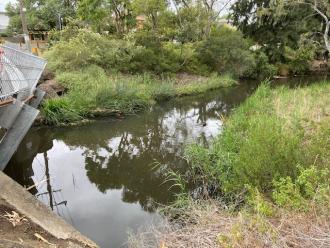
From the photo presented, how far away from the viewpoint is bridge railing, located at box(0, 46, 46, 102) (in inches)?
260

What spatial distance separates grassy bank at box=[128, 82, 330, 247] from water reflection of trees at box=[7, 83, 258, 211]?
35.5 inches

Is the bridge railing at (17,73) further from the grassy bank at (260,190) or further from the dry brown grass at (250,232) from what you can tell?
the dry brown grass at (250,232)

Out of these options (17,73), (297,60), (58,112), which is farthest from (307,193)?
(297,60)

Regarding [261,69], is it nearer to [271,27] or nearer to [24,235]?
[271,27]

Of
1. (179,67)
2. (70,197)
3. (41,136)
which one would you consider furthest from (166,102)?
(70,197)

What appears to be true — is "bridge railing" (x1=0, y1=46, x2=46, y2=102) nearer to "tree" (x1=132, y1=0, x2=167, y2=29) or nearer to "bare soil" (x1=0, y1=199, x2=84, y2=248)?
"bare soil" (x1=0, y1=199, x2=84, y2=248)

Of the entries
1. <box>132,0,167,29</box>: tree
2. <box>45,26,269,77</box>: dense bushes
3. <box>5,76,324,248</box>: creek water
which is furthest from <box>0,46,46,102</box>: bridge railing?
<box>132,0,167,29</box>: tree

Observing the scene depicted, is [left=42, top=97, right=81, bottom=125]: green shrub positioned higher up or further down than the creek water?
higher up

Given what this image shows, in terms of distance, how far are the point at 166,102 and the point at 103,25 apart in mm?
10237

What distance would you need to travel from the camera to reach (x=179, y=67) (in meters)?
20.5

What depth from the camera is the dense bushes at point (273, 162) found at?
400cm

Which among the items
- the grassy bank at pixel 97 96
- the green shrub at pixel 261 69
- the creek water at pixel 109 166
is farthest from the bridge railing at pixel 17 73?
the green shrub at pixel 261 69

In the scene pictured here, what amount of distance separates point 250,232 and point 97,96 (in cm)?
993

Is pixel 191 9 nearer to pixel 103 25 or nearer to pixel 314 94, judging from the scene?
pixel 103 25
